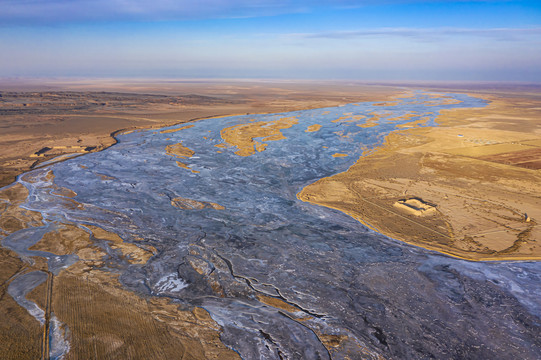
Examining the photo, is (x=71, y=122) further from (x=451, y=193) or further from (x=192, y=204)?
(x=451, y=193)

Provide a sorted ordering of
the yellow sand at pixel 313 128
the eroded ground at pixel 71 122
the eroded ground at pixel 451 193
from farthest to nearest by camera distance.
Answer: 1. the yellow sand at pixel 313 128
2. the eroded ground at pixel 71 122
3. the eroded ground at pixel 451 193

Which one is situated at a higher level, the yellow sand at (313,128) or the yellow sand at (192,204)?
the yellow sand at (313,128)

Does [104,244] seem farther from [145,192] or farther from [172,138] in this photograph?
[172,138]

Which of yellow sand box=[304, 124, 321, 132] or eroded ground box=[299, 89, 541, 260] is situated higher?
yellow sand box=[304, 124, 321, 132]

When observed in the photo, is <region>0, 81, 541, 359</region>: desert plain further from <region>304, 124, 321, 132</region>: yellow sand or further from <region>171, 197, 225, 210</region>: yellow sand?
<region>304, 124, 321, 132</region>: yellow sand

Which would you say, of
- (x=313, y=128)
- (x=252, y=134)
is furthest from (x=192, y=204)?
(x=313, y=128)

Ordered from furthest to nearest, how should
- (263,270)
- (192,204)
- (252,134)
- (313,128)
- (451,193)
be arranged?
(313,128) → (252,134) → (451,193) → (192,204) → (263,270)

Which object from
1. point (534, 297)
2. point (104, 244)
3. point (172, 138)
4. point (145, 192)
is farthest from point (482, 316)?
point (172, 138)

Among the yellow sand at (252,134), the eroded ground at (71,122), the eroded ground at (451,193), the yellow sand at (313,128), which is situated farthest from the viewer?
the yellow sand at (313,128)

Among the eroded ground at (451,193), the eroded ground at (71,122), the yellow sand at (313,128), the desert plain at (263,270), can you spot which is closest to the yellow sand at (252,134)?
the yellow sand at (313,128)

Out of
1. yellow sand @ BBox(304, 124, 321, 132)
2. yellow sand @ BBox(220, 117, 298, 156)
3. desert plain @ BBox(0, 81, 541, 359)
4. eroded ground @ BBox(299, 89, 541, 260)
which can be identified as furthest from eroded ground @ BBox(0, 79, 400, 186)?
eroded ground @ BBox(299, 89, 541, 260)

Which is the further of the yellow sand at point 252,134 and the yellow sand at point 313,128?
the yellow sand at point 313,128

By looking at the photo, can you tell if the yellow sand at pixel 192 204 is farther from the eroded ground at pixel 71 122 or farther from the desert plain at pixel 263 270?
the eroded ground at pixel 71 122
